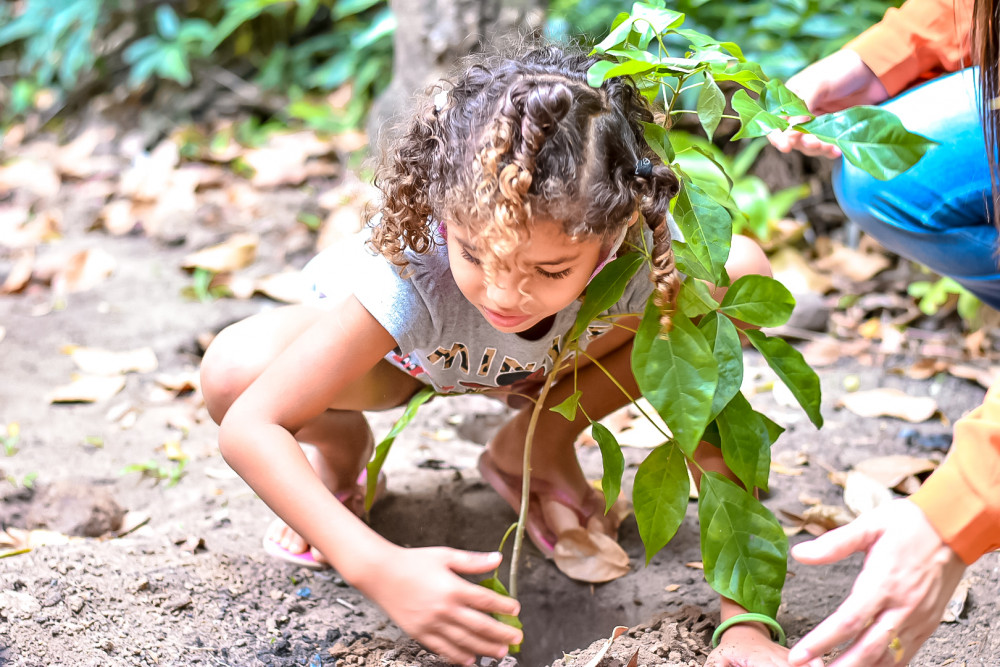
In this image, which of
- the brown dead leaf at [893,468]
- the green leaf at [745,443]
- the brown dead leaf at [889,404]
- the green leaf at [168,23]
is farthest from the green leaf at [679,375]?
the green leaf at [168,23]

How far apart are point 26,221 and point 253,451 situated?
2.52 meters

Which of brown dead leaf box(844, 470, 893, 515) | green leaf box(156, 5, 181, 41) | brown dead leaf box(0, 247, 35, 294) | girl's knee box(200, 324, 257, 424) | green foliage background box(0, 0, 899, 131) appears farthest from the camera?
green leaf box(156, 5, 181, 41)

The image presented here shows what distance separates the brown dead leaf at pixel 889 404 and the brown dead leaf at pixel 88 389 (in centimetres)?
173

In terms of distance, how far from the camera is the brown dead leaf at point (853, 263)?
2.59 meters

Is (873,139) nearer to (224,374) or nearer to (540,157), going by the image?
(540,157)

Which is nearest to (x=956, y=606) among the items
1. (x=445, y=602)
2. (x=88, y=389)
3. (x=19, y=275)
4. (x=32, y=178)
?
(x=445, y=602)

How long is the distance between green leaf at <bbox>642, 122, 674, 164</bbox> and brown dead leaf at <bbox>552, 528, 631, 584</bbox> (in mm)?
725

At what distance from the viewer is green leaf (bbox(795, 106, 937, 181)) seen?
3.05ft

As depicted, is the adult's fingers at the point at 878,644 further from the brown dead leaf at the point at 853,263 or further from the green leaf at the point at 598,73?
the brown dead leaf at the point at 853,263

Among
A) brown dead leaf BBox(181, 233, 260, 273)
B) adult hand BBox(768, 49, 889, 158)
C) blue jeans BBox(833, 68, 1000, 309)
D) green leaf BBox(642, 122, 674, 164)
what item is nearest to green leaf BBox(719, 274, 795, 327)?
green leaf BBox(642, 122, 674, 164)

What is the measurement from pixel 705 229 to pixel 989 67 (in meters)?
0.40

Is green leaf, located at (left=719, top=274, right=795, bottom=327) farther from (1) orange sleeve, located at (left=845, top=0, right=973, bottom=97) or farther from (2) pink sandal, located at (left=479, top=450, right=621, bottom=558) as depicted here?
(1) orange sleeve, located at (left=845, top=0, right=973, bottom=97)

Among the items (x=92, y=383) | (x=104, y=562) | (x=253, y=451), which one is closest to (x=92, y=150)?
(x=92, y=383)

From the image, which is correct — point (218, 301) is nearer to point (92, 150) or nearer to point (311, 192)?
point (311, 192)
